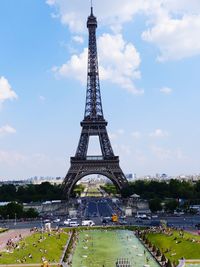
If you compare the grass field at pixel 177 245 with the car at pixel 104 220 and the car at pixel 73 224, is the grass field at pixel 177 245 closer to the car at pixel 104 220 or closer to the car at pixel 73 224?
the car at pixel 73 224

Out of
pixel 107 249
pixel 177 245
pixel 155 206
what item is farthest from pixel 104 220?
pixel 177 245

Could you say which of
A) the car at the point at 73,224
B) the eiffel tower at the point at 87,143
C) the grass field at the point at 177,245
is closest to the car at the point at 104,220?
the car at the point at 73,224

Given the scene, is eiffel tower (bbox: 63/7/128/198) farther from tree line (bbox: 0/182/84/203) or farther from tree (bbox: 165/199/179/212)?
tree (bbox: 165/199/179/212)

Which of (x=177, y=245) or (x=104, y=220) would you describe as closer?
(x=177, y=245)

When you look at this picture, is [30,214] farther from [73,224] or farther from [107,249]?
[107,249]

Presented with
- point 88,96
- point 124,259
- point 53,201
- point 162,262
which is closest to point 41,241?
point 124,259

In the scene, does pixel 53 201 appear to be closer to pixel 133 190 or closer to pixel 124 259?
pixel 133 190
